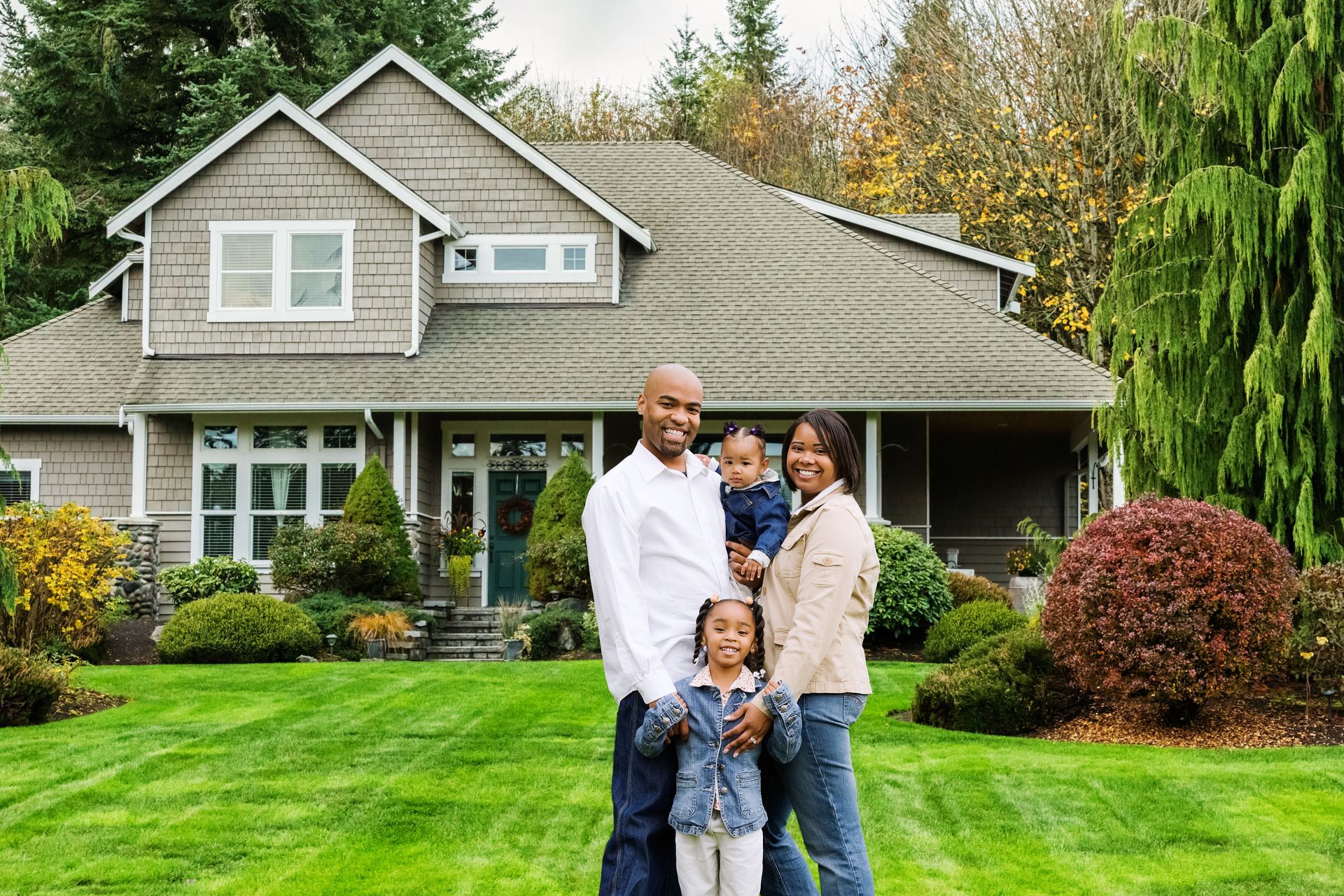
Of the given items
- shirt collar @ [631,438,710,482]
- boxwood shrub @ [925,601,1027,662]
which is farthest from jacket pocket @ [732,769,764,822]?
boxwood shrub @ [925,601,1027,662]

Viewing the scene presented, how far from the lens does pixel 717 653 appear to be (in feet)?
13.9

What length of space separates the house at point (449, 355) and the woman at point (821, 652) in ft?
41.0

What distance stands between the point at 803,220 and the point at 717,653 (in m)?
17.1

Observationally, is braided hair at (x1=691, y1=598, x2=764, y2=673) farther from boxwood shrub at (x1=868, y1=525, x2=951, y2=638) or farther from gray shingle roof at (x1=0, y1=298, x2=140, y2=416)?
gray shingle roof at (x1=0, y1=298, x2=140, y2=416)

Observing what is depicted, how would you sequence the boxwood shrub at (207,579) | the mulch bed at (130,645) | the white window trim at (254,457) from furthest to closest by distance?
the white window trim at (254,457), the boxwood shrub at (207,579), the mulch bed at (130,645)

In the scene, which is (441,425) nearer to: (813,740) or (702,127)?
(813,740)

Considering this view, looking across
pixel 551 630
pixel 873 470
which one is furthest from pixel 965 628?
pixel 551 630

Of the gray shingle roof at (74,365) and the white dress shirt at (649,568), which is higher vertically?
the gray shingle roof at (74,365)

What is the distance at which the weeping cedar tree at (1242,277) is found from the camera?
10977 millimetres

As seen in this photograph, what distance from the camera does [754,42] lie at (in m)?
41.2

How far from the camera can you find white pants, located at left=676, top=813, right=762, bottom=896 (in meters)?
4.30

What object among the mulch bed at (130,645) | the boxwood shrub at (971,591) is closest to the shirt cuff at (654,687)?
the mulch bed at (130,645)

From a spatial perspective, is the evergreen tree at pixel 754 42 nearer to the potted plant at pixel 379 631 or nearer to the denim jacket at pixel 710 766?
the potted plant at pixel 379 631

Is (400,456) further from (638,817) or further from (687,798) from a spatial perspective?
(687,798)
